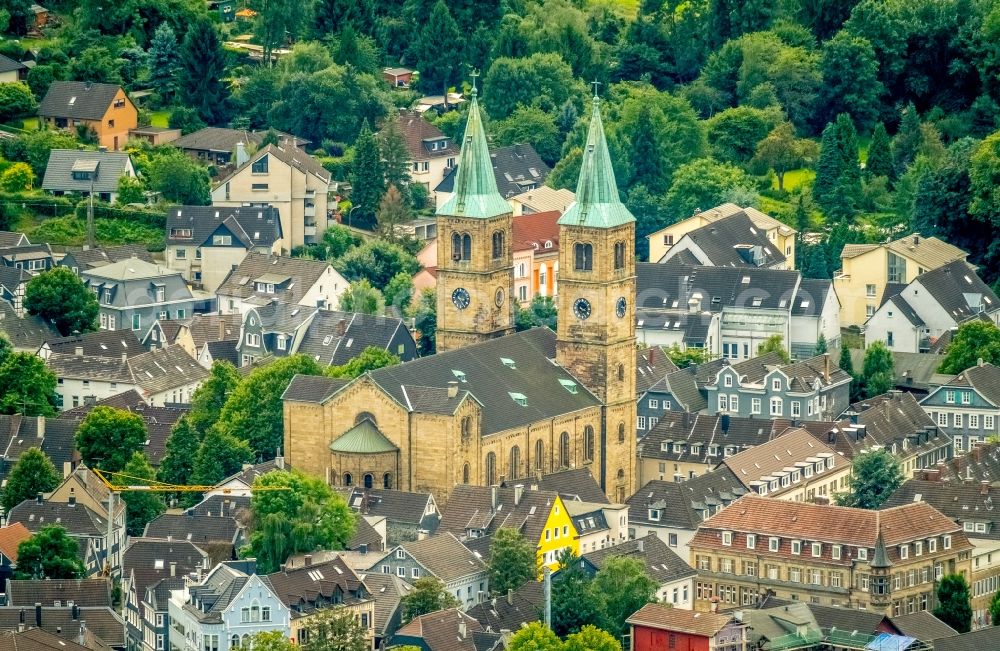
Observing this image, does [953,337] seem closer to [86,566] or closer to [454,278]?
[454,278]

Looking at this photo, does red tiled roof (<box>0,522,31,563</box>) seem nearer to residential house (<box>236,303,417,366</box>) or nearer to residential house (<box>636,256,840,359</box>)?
residential house (<box>236,303,417,366</box>)

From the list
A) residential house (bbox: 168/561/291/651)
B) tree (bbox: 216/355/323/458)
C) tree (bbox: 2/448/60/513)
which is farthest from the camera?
tree (bbox: 216/355/323/458)

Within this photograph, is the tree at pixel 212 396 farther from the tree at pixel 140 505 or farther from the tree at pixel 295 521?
the tree at pixel 295 521

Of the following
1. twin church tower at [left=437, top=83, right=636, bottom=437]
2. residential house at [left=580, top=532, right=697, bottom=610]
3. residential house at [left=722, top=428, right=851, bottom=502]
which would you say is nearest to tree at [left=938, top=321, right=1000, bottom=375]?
residential house at [left=722, top=428, right=851, bottom=502]

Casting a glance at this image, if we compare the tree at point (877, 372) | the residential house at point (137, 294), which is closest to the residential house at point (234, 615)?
the tree at point (877, 372)

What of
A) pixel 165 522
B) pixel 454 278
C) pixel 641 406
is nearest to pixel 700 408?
pixel 641 406

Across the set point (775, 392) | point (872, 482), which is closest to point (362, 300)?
point (775, 392)
